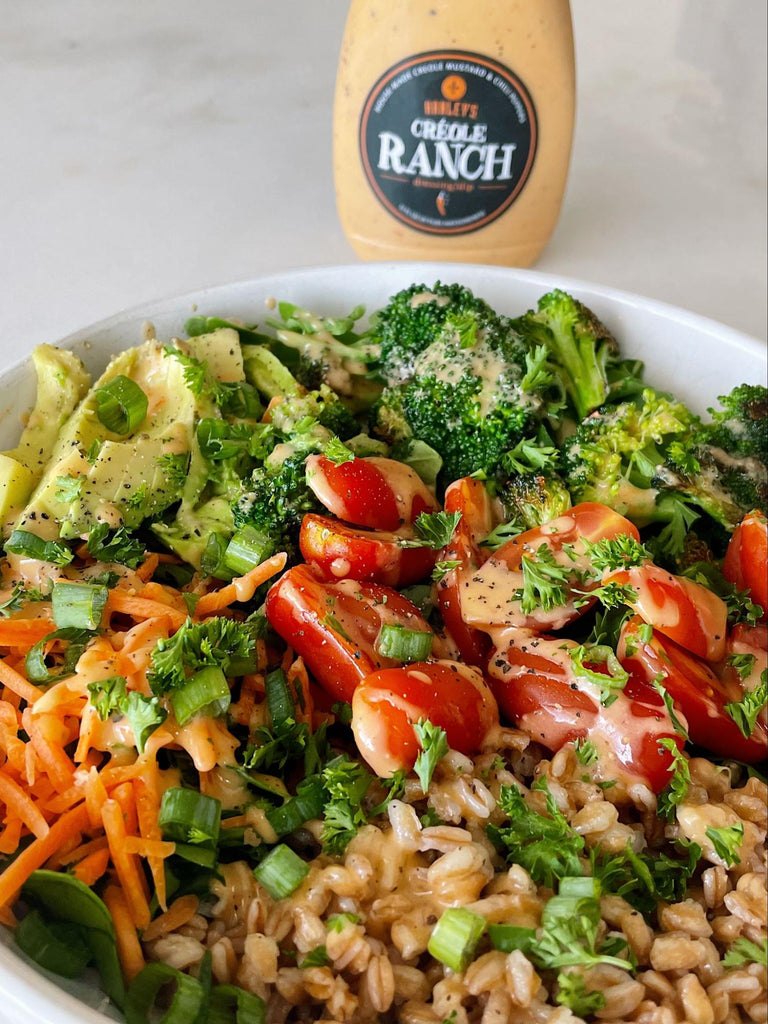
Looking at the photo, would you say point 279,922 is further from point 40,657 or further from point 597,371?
point 597,371

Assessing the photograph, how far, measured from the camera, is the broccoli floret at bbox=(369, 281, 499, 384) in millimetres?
2490

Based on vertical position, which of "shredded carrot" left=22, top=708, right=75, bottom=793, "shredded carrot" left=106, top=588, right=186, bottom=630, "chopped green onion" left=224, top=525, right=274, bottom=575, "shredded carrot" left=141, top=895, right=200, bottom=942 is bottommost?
"shredded carrot" left=141, top=895, right=200, bottom=942

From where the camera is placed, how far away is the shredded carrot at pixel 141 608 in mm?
1852

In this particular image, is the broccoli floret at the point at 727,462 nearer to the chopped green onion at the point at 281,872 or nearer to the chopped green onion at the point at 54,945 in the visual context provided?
the chopped green onion at the point at 281,872

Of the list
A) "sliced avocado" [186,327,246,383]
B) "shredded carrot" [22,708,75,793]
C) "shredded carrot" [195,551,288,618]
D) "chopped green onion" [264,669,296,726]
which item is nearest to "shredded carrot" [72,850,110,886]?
"shredded carrot" [22,708,75,793]

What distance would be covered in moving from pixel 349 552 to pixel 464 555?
26 centimetres

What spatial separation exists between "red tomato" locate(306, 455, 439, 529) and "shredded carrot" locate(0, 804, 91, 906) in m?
0.81

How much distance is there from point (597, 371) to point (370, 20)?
45.6 inches

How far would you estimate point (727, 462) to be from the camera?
2.37m

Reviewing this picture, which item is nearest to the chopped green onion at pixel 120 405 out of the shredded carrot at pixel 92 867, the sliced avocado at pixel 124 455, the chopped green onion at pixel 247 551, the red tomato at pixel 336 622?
the sliced avocado at pixel 124 455

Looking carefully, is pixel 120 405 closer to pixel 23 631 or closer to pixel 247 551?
pixel 247 551

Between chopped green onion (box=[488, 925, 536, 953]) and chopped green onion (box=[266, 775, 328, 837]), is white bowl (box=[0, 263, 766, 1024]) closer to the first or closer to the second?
chopped green onion (box=[266, 775, 328, 837])

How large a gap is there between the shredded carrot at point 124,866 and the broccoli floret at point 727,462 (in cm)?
141

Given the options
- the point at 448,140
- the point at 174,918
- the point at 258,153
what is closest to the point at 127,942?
the point at 174,918
